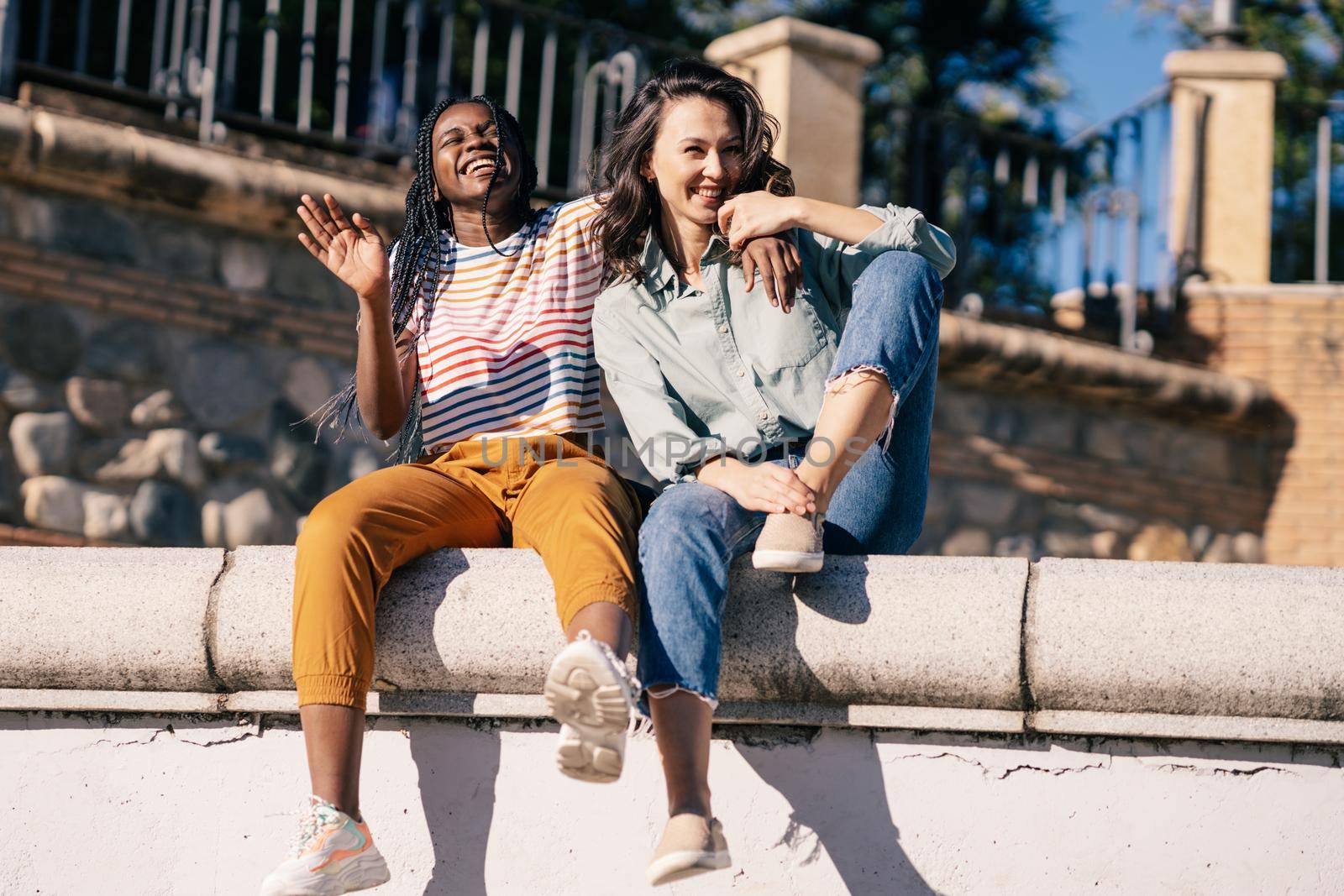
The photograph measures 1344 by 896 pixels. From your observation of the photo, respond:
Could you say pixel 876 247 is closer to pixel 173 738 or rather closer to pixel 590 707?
pixel 590 707

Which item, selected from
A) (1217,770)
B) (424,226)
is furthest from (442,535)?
(1217,770)

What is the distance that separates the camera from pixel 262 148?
6000 millimetres

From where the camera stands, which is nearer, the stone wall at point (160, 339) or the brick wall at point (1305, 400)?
the stone wall at point (160, 339)

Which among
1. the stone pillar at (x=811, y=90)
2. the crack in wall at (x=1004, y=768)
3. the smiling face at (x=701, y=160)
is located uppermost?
the stone pillar at (x=811, y=90)

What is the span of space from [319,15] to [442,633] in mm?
8205

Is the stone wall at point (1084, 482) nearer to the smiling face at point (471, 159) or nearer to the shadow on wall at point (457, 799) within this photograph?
the smiling face at point (471, 159)

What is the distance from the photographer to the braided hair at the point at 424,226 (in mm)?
3152

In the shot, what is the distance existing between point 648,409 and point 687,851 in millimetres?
899

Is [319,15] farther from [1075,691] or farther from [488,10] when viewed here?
[1075,691]

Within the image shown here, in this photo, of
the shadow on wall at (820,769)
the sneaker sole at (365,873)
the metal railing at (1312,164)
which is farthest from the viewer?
the metal railing at (1312,164)

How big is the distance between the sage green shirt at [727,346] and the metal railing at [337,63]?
898 mm

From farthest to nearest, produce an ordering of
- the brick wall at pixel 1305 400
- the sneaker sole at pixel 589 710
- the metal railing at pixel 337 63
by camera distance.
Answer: the brick wall at pixel 1305 400 → the metal railing at pixel 337 63 → the sneaker sole at pixel 589 710

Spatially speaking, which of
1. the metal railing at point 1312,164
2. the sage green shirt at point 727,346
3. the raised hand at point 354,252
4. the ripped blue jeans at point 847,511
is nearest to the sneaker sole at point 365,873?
the ripped blue jeans at point 847,511

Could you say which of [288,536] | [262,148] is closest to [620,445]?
[288,536]
